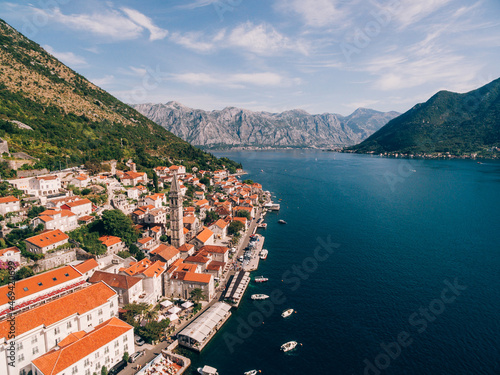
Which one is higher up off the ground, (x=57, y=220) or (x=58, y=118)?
(x=58, y=118)

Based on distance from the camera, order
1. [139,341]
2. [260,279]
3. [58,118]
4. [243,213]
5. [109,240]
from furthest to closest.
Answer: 1. [58,118]
2. [243,213]
3. [109,240]
4. [260,279]
5. [139,341]

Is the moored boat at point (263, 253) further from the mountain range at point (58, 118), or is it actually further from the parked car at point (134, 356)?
the mountain range at point (58, 118)

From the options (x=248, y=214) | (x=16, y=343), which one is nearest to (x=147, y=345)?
(x=16, y=343)

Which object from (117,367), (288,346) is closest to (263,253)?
(288,346)

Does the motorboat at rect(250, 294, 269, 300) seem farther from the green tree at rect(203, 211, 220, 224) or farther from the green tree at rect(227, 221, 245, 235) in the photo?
the green tree at rect(203, 211, 220, 224)

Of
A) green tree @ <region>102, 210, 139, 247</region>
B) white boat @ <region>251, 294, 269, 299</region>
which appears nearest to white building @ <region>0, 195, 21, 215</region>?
green tree @ <region>102, 210, 139, 247</region>

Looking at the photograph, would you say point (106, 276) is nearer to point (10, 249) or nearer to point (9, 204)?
point (10, 249)
